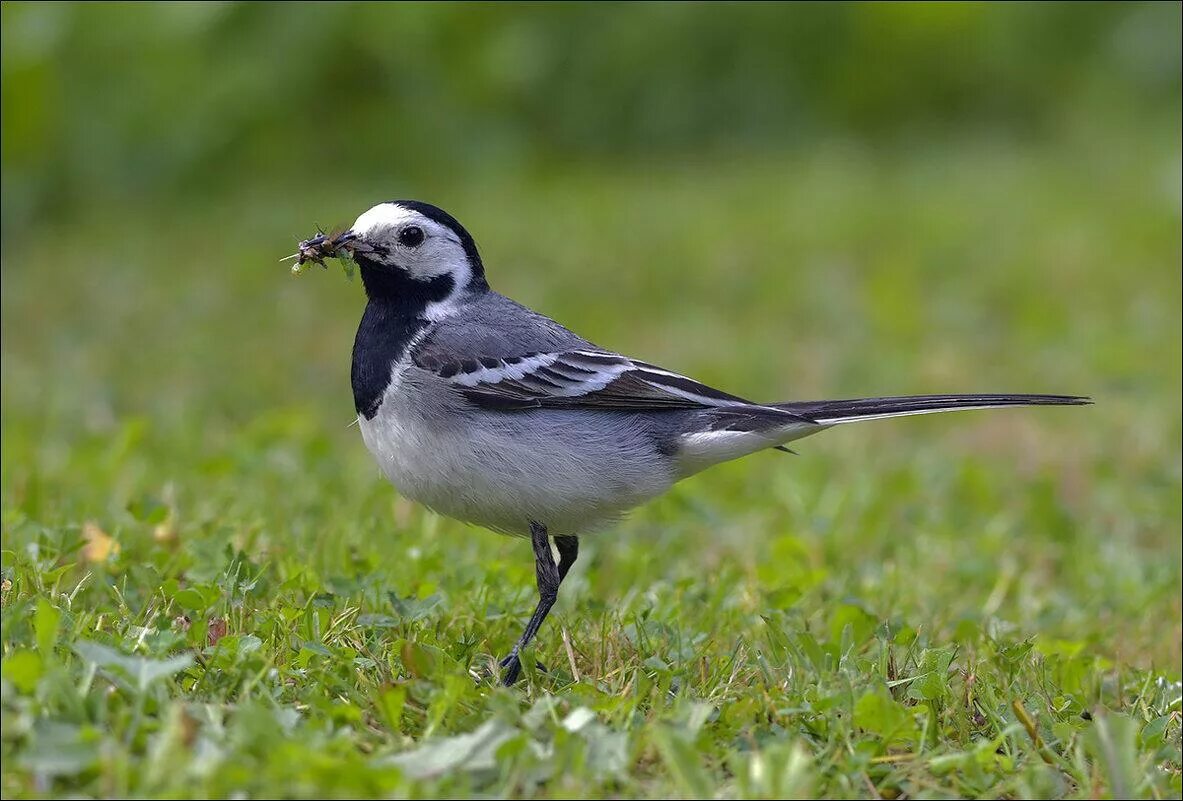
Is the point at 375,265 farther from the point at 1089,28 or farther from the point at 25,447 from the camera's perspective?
the point at 1089,28

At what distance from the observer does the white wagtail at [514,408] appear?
4359 mm

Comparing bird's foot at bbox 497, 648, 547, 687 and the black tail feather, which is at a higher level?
the black tail feather

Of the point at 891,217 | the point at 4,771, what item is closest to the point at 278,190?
the point at 891,217

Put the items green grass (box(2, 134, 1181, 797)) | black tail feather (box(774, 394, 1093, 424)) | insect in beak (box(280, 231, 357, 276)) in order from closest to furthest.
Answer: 1. green grass (box(2, 134, 1181, 797))
2. black tail feather (box(774, 394, 1093, 424))
3. insect in beak (box(280, 231, 357, 276))

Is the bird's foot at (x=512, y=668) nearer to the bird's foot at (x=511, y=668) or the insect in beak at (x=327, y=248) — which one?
the bird's foot at (x=511, y=668)

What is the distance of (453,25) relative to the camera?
39.5ft

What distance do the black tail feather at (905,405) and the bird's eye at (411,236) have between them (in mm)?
1213

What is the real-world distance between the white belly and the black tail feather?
1.61ft

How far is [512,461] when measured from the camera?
436 cm

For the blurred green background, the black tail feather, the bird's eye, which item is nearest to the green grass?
the blurred green background

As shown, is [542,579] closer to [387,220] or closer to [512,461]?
[512,461]

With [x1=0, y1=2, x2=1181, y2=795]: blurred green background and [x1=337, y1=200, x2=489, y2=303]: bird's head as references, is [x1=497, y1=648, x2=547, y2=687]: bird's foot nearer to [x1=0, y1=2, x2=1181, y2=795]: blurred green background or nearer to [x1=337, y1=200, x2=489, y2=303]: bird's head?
[x1=0, y1=2, x2=1181, y2=795]: blurred green background

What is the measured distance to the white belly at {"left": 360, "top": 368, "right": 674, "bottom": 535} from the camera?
14.2ft

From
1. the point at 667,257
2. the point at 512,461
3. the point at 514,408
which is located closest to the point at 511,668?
the point at 512,461
